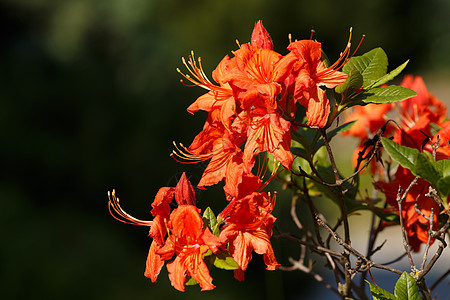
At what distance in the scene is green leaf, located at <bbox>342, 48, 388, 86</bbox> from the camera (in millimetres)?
600

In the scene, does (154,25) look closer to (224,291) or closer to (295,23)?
(295,23)

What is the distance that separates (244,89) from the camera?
1.69ft

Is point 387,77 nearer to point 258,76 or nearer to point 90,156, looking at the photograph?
point 258,76

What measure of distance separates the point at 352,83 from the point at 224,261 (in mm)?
228

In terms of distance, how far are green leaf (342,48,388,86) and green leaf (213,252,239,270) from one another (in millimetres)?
243

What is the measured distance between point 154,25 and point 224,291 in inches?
92.6

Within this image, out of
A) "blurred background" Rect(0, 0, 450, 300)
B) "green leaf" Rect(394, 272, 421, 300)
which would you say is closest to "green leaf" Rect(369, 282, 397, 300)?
"green leaf" Rect(394, 272, 421, 300)

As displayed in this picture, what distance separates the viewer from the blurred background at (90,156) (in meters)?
2.36

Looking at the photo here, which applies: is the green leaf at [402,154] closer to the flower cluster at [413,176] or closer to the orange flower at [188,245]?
the flower cluster at [413,176]

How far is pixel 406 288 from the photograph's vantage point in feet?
1.63

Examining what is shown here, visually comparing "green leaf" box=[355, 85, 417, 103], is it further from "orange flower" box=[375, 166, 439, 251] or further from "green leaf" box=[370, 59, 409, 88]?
"orange flower" box=[375, 166, 439, 251]

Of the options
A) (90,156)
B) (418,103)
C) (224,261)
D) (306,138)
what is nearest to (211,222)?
(224,261)

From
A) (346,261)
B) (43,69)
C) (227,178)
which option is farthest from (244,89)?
(43,69)

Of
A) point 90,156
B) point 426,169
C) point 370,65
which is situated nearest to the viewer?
point 426,169
